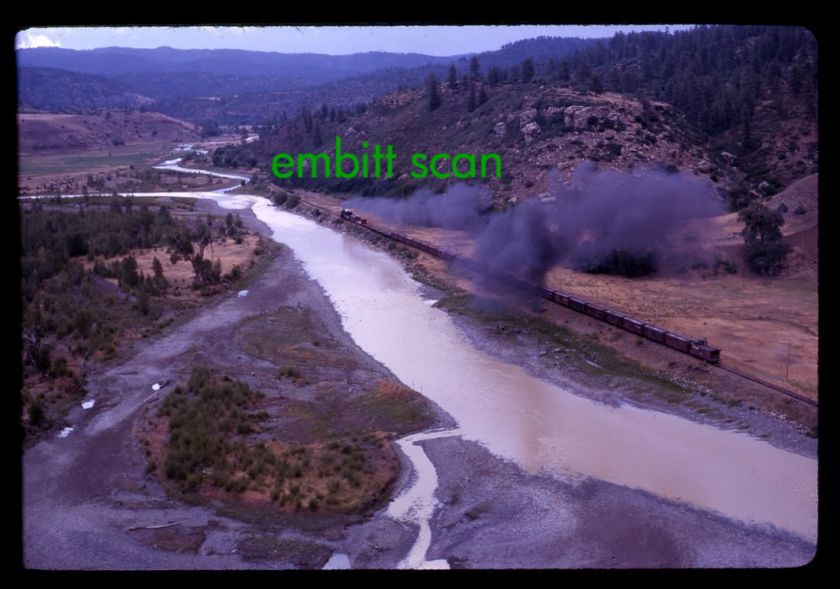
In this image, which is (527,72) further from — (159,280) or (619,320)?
(619,320)

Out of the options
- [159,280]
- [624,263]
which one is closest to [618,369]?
[624,263]

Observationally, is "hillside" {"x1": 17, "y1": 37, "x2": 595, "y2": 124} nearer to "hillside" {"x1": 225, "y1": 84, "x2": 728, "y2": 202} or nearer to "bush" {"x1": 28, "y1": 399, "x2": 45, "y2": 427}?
"hillside" {"x1": 225, "y1": 84, "x2": 728, "y2": 202}

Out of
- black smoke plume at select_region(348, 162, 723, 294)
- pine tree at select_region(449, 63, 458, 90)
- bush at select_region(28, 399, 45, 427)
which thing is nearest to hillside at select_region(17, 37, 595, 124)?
pine tree at select_region(449, 63, 458, 90)

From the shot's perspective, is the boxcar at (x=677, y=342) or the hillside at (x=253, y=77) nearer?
the boxcar at (x=677, y=342)

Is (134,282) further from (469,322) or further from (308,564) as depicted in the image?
(308,564)

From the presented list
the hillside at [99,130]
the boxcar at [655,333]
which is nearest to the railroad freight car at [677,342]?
the boxcar at [655,333]

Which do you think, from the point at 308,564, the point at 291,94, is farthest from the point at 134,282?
the point at 291,94

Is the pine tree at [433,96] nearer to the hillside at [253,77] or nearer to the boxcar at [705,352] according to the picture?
the hillside at [253,77]
